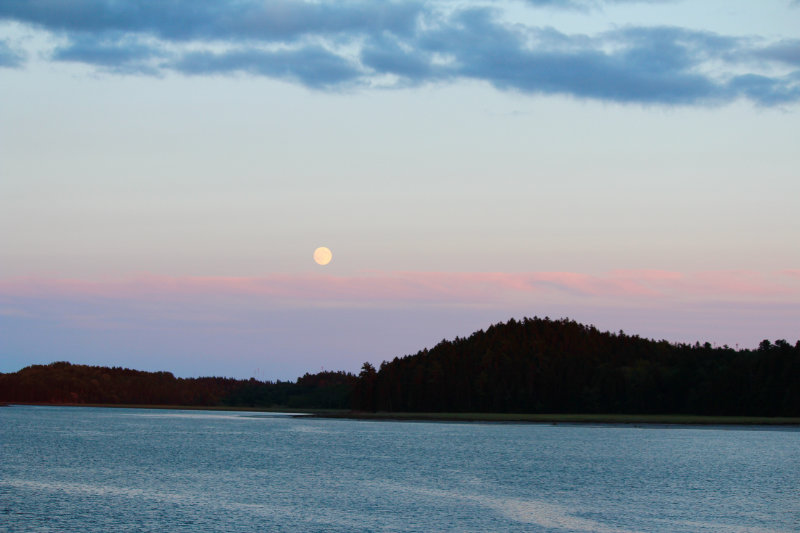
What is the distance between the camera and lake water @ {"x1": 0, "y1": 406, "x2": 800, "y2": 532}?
165 feet

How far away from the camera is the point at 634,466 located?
297 feet

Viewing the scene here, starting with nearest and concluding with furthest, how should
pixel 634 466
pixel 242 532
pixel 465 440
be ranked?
pixel 242 532
pixel 634 466
pixel 465 440

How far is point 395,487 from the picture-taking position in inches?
2702

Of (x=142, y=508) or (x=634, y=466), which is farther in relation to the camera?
(x=634, y=466)

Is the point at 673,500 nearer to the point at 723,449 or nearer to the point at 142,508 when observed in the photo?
→ the point at 142,508

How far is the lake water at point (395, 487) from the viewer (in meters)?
50.3

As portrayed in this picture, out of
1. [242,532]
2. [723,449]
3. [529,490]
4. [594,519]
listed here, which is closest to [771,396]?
[723,449]

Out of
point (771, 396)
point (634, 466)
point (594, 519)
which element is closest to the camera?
point (594, 519)

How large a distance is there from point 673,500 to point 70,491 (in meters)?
40.5

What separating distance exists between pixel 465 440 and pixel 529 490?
7261cm

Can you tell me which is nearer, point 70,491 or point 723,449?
point 70,491

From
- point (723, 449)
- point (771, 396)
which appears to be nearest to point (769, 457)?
point (723, 449)

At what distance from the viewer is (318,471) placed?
82625 millimetres

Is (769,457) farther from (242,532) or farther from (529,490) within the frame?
(242,532)
